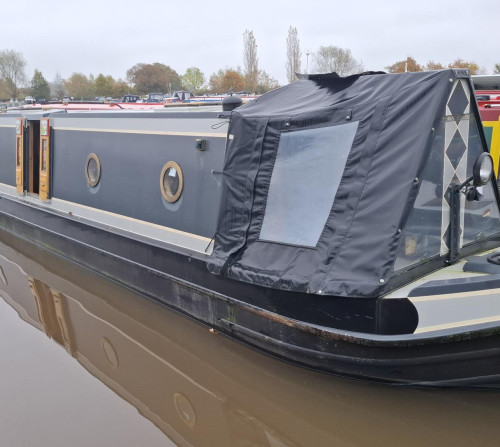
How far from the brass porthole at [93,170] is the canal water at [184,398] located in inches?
66.2

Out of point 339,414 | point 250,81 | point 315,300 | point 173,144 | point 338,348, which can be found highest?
point 250,81

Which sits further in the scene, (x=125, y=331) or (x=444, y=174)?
(x=125, y=331)

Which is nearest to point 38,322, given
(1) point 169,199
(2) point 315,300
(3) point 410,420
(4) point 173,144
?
(1) point 169,199

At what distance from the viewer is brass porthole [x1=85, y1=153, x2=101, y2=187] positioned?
262 inches

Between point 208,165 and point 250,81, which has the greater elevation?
point 250,81

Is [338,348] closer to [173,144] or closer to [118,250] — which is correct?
[173,144]

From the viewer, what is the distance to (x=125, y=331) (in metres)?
5.65

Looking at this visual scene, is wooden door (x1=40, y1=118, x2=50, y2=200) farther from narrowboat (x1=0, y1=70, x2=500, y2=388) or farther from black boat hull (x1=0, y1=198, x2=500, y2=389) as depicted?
narrowboat (x1=0, y1=70, x2=500, y2=388)

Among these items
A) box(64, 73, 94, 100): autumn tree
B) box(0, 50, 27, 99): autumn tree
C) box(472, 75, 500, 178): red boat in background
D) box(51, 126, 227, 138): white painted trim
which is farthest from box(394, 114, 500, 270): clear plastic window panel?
box(0, 50, 27, 99): autumn tree

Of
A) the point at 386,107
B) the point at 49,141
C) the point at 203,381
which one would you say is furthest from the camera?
the point at 49,141

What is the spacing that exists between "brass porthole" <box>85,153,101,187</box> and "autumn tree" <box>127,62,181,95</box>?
40.7m

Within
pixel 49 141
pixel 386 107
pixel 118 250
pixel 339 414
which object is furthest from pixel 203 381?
pixel 49 141

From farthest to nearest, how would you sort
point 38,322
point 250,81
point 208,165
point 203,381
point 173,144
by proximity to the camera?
point 250,81 → point 38,322 → point 173,144 → point 208,165 → point 203,381

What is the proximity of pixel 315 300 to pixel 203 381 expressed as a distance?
1315 millimetres
